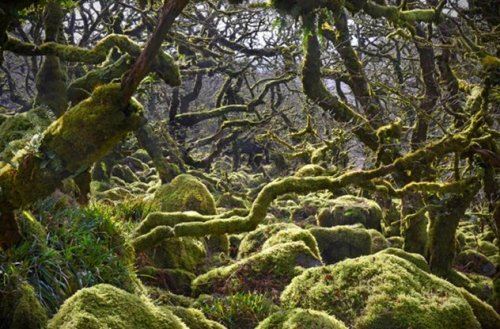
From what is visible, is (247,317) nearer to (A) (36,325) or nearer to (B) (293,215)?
(A) (36,325)

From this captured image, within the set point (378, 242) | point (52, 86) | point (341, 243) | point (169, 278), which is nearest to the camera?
point (169, 278)

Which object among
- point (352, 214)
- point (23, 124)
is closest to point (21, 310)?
point (23, 124)

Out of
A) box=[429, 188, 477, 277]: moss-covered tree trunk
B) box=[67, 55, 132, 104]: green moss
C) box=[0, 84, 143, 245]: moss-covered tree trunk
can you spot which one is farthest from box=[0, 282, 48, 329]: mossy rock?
box=[429, 188, 477, 277]: moss-covered tree trunk

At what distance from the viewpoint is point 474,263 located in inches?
428

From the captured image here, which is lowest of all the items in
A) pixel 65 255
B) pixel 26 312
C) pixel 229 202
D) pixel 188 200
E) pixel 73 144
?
pixel 26 312

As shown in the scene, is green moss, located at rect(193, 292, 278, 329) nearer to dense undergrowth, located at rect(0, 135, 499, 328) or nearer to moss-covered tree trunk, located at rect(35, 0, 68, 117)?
dense undergrowth, located at rect(0, 135, 499, 328)

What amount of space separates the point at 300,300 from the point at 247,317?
709 millimetres

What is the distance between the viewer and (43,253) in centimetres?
535

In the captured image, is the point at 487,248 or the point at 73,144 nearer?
the point at 73,144

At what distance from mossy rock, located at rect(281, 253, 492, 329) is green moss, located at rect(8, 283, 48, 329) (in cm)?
289

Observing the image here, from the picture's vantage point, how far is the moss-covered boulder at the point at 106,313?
3447mm

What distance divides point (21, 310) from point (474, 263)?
9.22 metres

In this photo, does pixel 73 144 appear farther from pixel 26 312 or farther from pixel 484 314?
pixel 484 314

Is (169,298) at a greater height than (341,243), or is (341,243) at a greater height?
(341,243)
